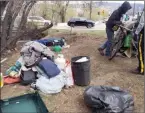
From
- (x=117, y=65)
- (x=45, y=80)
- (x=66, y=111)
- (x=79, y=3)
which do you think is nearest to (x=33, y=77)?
(x=45, y=80)

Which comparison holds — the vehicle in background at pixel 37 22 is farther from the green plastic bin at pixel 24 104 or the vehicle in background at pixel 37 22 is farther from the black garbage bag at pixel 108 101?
the black garbage bag at pixel 108 101

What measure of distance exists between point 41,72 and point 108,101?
5.01ft

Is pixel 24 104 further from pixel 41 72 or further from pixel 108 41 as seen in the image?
pixel 108 41

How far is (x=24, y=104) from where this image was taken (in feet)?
13.1

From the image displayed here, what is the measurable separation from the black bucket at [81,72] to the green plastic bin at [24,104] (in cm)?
77

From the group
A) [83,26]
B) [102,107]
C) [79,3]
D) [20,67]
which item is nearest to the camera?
[102,107]

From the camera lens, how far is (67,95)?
4.15m

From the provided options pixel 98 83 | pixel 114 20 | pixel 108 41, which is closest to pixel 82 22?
pixel 108 41

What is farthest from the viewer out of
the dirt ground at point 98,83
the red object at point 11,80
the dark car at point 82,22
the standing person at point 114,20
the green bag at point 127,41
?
the dark car at point 82,22

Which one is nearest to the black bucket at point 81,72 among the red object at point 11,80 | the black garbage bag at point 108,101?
the black garbage bag at point 108,101

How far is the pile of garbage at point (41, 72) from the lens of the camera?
4.20 meters

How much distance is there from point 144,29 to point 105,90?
1.51 m

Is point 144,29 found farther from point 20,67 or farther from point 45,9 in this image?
point 45,9

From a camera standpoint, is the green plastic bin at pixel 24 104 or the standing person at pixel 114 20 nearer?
the green plastic bin at pixel 24 104
